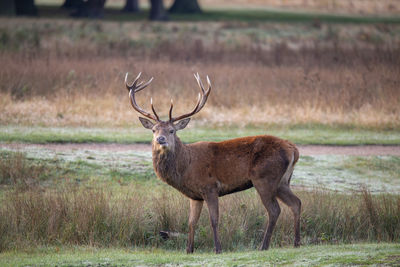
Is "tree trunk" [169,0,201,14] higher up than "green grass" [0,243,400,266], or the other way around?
"tree trunk" [169,0,201,14]

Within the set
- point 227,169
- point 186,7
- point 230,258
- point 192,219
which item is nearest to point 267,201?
point 227,169

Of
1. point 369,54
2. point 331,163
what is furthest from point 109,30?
point 331,163

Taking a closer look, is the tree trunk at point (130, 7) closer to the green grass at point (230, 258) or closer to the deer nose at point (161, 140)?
the deer nose at point (161, 140)

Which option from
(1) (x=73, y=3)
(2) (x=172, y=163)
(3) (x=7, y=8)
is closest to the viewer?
(2) (x=172, y=163)

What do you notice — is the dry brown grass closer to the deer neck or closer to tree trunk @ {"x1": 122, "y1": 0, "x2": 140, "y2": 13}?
the deer neck

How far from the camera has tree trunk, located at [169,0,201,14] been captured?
49.3 m

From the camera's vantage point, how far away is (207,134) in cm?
1647

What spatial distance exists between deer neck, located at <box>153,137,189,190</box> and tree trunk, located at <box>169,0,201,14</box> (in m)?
40.8

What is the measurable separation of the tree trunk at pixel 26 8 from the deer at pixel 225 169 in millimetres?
35140

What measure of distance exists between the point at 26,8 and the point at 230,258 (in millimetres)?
37628

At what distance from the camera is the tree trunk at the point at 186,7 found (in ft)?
162

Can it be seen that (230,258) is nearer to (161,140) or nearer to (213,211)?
(213,211)

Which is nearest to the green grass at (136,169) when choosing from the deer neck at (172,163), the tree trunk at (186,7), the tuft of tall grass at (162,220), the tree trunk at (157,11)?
the tuft of tall grass at (162,220)

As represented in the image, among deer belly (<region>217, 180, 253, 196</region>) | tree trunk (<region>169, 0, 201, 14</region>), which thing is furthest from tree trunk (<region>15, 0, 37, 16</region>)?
deer belly (<region>217, 180, 253, 196</region>)
